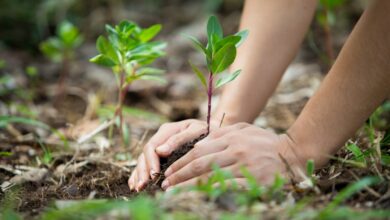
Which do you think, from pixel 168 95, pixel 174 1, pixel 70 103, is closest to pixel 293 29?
pixel 168 95

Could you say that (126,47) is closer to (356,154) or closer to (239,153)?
(239,153)

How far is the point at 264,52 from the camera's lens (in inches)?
78.0

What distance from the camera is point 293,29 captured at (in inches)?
78.8

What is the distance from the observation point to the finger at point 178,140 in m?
1.72

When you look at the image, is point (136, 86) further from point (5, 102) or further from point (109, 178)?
point (109, 178)

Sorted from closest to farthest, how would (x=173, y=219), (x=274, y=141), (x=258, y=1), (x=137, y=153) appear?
(x=173, y=219) → (x=274, y=141) → (x=258, y=1) → (x=137, y=153)

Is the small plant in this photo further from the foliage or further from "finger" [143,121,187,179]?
"finger" [143,121,187,179]

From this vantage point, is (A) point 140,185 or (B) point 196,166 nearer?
(B) point 196,166

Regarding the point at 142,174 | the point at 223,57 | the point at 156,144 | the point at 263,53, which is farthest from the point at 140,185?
the point at 263,53

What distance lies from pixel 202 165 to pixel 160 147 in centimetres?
27

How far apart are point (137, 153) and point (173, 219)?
3.84ft

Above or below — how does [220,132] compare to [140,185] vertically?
above

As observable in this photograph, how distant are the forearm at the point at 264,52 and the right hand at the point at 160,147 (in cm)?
19

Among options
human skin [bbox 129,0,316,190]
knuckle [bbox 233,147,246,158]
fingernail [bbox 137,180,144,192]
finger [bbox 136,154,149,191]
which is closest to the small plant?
human skin [bbox 129,0,316,190]
